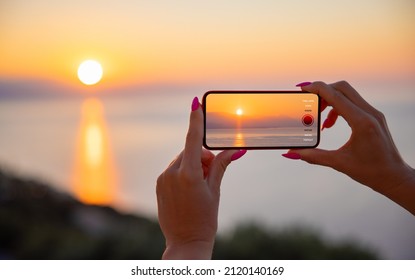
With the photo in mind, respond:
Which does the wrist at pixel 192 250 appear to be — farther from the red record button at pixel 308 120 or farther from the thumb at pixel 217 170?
the red record button at pixel 308 120

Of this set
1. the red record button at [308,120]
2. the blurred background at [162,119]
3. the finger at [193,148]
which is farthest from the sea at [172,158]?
the finger at [193,148]

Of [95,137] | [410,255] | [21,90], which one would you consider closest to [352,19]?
[410,255]

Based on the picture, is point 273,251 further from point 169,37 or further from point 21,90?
point 21,90

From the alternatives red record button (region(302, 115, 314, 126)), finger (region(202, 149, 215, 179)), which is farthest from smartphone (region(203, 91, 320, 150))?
finger (region(202, 149, 215, 179))

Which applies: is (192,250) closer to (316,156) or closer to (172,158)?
(316,156)

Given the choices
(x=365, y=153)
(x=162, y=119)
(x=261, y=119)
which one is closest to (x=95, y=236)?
(x=162, y=119)

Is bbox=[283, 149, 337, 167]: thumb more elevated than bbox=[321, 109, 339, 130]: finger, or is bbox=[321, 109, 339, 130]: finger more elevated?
bbox=[321, 109, 339, 130]: finger

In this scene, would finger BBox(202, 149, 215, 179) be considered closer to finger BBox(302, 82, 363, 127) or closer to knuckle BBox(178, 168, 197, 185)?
knuckle BBox(178, 168, 197, 185)
